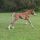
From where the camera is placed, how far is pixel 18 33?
11.0 meters

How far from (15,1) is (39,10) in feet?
19.1

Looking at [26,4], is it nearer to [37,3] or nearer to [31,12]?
[37,3]

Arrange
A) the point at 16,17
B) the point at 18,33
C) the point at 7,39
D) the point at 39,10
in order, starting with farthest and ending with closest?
the point at 39,10
the point at 16,17
the point at 18,33
the point at 7,39

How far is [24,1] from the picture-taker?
31.8 meters

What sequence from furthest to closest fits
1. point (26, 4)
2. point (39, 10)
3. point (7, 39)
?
1. point (26, 4)
2. point (39, 10)
3. point (7, 39)

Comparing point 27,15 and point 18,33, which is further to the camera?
point 27,15

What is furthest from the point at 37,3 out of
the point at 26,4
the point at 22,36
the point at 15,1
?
the point at 22,36

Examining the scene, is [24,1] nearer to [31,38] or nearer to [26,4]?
[26,4]

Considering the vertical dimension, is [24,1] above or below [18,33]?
below

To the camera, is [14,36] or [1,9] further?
[1,9]

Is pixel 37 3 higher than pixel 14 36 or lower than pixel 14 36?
lower

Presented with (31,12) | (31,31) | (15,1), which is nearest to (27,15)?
(31,12)

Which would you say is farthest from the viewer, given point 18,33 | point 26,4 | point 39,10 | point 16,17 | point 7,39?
point 26,4

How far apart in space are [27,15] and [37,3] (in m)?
19.0
